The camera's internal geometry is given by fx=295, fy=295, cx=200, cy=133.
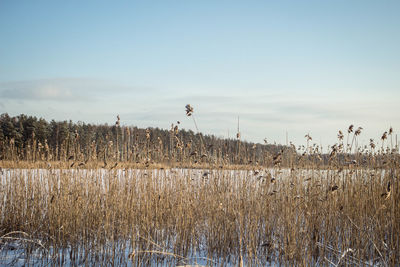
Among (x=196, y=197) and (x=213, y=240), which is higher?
(x=196, y=197)

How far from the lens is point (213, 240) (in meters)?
3.57

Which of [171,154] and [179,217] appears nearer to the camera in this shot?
[179,217]

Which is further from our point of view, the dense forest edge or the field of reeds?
the dense forest edge

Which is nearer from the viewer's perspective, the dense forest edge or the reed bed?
the reed bed

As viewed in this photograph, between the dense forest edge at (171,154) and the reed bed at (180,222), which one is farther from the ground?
the dense forest edge at (171,154)

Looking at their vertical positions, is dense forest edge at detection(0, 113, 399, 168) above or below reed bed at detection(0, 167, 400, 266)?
above

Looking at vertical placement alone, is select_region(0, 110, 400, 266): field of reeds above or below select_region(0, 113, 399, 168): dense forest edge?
below

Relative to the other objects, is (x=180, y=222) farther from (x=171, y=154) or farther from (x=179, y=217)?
(x=171, y=154)

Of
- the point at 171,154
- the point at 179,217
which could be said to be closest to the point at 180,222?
the point at 179,217

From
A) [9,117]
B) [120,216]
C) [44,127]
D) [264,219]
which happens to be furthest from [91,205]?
[9,117]

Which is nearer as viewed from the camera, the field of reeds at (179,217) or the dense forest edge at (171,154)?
the field of reeds at (179,217)

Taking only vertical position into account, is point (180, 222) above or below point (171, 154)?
below

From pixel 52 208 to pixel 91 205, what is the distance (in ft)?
1.72

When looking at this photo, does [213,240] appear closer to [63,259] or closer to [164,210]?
[164,210]
